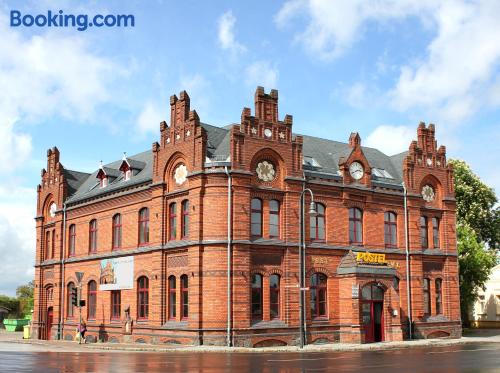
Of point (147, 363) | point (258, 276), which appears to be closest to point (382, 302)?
point (258, 276)

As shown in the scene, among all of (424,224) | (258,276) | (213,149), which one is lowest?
(258,276)

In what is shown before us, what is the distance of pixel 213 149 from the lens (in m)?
36.1

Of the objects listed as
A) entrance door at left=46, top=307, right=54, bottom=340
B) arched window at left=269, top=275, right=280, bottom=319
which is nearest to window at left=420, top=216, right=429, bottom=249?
arched window at left=269, top=275, right=280, bottom=319

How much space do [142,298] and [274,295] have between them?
27.1 ft

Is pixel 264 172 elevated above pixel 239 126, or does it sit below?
below

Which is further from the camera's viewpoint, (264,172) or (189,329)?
(264,172)

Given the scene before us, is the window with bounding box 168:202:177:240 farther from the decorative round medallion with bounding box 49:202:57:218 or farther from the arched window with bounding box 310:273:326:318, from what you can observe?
the decorative round medallion with bounding box 49:202:57:218

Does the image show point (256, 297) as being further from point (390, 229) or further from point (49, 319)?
point (49, 319)

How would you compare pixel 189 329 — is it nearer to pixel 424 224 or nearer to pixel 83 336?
pixel 83 336

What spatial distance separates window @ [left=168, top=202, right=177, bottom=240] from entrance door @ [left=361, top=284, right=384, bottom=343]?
1098 cm

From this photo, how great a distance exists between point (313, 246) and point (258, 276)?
Answer: 3911 mm

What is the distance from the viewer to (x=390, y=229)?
136 feet

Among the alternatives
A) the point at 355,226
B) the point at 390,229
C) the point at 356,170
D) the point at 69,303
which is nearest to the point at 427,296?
the point at 390,229

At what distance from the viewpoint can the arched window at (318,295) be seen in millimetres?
36875
